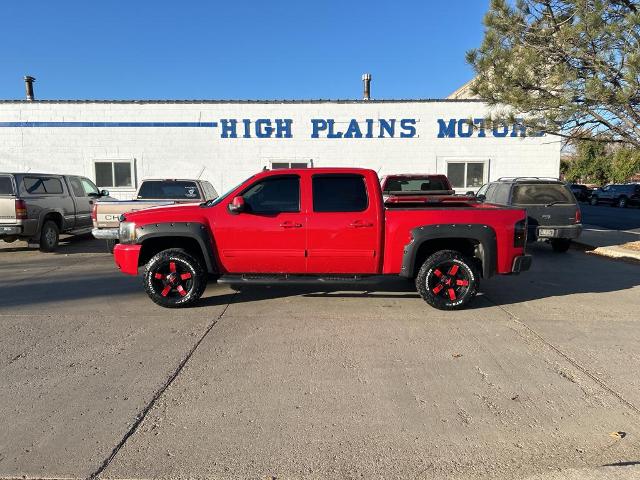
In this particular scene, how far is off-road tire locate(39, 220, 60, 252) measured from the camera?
991 cm

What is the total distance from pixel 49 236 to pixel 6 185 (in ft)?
4.66

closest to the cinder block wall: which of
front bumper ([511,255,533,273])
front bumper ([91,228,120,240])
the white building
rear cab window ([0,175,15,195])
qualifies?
the white building

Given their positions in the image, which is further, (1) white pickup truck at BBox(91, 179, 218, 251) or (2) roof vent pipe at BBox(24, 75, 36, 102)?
(2) roof vent pipe at BBox(24, 75, 36, 102)

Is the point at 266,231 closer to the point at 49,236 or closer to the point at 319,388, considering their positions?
the point at 319,388

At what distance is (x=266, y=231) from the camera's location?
5.51 metres

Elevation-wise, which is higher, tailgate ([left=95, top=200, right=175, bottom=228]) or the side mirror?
the side mirror

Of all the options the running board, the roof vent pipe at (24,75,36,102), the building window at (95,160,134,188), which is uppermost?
the roof vent pipe at (24,75,36,102)

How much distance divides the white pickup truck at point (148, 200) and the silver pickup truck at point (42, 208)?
58.4 inches

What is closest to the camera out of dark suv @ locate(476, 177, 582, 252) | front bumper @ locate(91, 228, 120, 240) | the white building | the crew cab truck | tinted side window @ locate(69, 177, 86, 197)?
the crew cab truck

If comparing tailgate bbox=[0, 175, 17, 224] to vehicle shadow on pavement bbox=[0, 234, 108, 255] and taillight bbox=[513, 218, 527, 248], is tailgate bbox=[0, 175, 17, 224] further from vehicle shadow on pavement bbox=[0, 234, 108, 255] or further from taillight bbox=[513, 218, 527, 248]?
taillight bbox=[513, 218, 527, 248]

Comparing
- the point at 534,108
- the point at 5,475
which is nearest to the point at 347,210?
the point at 5,475

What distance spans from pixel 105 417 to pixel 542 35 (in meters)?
9.49

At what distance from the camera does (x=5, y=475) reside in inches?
96.3

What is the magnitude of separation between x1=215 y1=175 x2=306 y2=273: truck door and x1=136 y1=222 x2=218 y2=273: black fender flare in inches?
5.9
